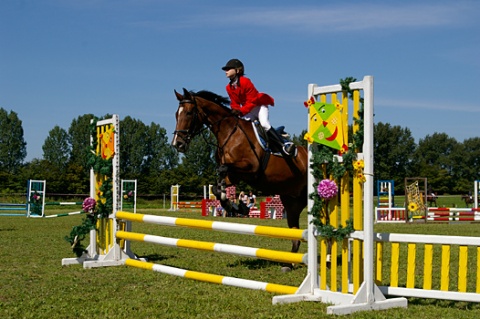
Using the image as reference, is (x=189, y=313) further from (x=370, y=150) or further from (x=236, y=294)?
(x=370, y=150)

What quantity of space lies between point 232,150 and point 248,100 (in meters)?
0.84

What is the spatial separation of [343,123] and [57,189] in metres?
41.3

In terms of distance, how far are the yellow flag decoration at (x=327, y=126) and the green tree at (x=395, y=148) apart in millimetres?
65696

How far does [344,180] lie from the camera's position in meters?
5.67

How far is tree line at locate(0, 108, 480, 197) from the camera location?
4672 centimetres

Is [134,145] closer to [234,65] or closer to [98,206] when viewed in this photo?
[98,206]

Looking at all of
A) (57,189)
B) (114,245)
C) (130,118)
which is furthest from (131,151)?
(114,245)

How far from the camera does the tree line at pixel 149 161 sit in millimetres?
46719

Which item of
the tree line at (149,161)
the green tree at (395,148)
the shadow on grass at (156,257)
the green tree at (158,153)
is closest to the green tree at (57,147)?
the tree line at (149,161)

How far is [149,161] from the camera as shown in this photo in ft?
212

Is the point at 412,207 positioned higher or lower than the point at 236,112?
lower

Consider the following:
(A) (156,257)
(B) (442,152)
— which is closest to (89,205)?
(A) (156,257)

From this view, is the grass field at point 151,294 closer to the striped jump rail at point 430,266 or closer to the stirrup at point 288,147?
the striped jump rail at point 430,266

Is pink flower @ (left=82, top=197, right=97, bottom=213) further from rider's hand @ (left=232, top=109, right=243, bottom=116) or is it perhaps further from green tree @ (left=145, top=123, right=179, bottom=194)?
green tree @ (left=145, top=123, right=179, bottom=194)
